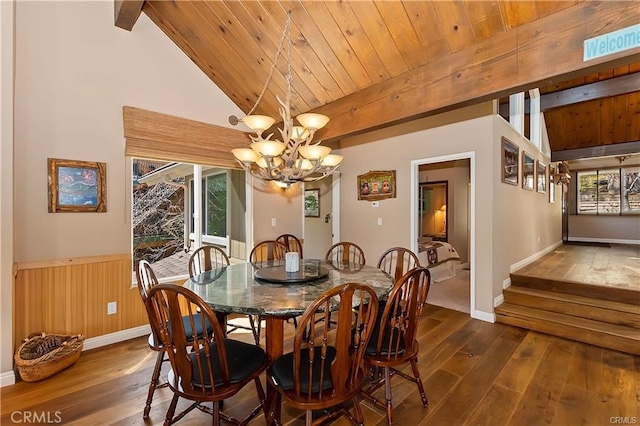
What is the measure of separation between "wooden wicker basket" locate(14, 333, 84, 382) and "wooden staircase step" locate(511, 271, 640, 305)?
510cm

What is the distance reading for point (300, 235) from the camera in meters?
4.72

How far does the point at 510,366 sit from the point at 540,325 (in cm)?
107

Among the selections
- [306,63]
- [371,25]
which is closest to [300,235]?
[306,63]

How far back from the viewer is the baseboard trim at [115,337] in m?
2.83

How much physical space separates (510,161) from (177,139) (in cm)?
438

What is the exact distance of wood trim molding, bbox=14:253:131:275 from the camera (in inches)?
99.4

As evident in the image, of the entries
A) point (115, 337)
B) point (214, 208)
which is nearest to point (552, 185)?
point (214, 208)

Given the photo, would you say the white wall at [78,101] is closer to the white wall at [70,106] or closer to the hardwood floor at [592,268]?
the white wall at [70,106]

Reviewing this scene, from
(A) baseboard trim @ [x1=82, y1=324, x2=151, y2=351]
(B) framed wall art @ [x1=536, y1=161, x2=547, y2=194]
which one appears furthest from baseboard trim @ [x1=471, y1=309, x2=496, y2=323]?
(A) baseboard trim @ [x1=82, y1=324, x2=151, y2=351]

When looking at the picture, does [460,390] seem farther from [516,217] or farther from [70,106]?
[70,106]

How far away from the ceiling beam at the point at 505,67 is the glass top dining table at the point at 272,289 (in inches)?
63.2

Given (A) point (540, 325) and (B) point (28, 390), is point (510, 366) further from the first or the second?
(B) point (28, 390)

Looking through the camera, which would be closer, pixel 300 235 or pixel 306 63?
pixel 306 63

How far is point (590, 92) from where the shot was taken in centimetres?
507
